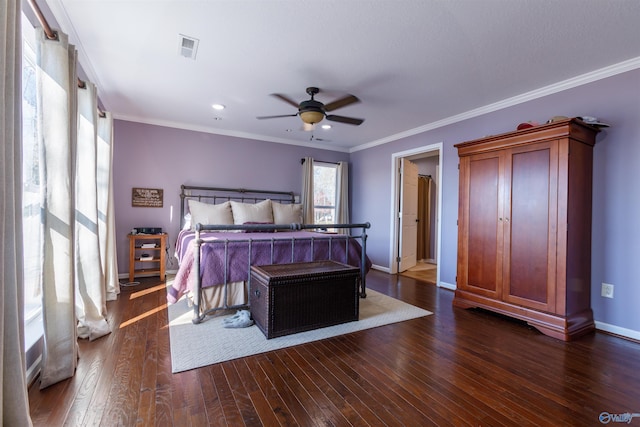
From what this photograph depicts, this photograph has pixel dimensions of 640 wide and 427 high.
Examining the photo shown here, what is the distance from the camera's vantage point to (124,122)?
4.35 m

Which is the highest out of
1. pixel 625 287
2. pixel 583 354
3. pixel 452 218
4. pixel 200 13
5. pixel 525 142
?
pixel 200 13

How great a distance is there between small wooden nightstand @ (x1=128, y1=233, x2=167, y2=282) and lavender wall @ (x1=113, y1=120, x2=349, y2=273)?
6.7 inches

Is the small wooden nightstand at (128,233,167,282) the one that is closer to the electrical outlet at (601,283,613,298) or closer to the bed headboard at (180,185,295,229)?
the bed headboard at (180,185,295,229)

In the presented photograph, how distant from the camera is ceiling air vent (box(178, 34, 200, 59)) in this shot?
2349 mm

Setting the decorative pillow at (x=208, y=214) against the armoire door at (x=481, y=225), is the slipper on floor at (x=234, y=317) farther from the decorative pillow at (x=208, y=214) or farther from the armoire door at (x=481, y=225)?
the armoire door at (x=481, y=225)

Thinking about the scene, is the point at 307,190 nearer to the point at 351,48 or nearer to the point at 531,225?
the point at 351,48

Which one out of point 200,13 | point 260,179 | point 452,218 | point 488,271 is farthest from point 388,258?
point 200,13

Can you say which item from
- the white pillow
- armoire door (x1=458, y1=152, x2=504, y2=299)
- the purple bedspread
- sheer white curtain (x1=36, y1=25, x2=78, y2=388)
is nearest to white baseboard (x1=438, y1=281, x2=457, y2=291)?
armoire door (x1=458, y1=152, x2=504, y2=299)

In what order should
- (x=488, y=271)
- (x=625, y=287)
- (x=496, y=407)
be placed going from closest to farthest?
(x=496, y=407) < (x=625, y=287) < (x=488, y=271)

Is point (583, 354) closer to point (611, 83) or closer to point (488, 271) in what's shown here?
point (488, 271)

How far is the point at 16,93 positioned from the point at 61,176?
81cm

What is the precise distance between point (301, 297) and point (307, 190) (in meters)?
3.34

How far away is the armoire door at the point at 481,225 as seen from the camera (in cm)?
301

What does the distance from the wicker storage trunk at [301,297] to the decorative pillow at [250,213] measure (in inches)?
70.3
